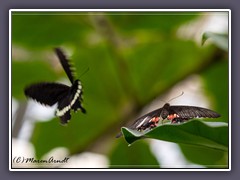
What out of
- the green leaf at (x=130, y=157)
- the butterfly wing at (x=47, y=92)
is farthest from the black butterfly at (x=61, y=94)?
the green leaf at (x=130, y=157)

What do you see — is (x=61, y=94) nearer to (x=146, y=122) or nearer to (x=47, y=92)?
(x=47, y=92)

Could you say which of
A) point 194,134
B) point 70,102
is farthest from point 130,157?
point 194,134

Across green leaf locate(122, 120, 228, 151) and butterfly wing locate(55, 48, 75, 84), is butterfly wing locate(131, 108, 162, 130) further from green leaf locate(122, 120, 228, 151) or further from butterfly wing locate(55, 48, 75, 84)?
butterfly wing locate(55, 48, 75, 84)

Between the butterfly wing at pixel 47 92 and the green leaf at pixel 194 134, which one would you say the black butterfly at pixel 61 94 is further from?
the green leaf at pixel 194 134

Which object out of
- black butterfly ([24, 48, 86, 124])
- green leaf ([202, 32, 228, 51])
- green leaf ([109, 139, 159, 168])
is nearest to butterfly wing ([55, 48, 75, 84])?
A: black butterfly ([24, 48, 86, 124])
